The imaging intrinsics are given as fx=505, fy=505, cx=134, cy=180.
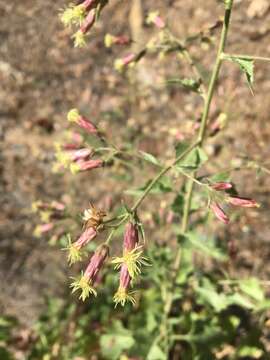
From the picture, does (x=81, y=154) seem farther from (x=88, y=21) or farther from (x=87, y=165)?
(x=88, y=21)

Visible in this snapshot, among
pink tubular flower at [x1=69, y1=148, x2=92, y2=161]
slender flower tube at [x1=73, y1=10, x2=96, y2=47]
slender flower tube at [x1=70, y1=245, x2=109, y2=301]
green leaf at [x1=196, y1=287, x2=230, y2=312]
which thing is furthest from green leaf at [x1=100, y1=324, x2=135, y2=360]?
slender flower tube at [x1=73, y1=10, x2=96, y2=47]

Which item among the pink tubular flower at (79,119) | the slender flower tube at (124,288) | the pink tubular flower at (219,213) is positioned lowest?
the slender flower tube at (124,288)

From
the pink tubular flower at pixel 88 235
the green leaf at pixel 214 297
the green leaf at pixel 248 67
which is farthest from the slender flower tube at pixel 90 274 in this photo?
the green leaf at pixel 214 297

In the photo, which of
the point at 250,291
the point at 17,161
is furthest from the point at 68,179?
the point at 250,291

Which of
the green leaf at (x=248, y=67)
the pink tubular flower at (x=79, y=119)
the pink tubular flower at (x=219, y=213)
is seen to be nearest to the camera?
the green leaf at (x=248, y=67)

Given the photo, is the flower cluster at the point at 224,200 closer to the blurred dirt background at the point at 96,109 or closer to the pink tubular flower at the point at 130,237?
the pink tubular flower at the point at 130,237

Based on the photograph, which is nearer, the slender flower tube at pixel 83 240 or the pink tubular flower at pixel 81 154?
the slender flower tube at pixel 83 240
